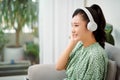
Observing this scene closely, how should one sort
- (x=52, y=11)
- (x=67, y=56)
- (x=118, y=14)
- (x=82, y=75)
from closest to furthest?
(x=82, y=75) < (x=67, y=56) < (x=118, y=14) < (x=52, y=11)

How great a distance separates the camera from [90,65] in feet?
4.41

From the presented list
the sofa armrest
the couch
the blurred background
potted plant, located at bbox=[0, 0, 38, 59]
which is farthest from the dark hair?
potted plant, located at bbox=[0, 0, 38, 59]

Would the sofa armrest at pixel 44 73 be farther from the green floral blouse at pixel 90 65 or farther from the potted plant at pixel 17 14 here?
the potted plant at pixel 17 14

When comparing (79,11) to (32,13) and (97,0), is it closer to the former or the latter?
(97,0)

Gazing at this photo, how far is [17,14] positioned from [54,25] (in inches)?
20.5

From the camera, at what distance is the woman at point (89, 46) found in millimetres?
1343

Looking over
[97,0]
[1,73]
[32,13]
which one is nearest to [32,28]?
[32,13]

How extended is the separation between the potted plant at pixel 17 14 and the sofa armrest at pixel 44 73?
1.30 m

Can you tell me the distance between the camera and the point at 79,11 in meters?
1.46

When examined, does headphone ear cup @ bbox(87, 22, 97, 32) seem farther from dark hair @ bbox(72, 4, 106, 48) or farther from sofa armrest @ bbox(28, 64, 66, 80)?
sofa armrest @ bbox(28, 64, 66, 80)

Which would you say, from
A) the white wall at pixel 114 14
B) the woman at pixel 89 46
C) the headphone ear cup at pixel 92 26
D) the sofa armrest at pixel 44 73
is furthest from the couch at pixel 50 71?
the white wall at pixel 114 14

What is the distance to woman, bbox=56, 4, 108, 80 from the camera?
4.41 ft

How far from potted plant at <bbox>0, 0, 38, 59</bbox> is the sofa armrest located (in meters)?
1.30

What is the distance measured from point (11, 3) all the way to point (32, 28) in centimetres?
44
